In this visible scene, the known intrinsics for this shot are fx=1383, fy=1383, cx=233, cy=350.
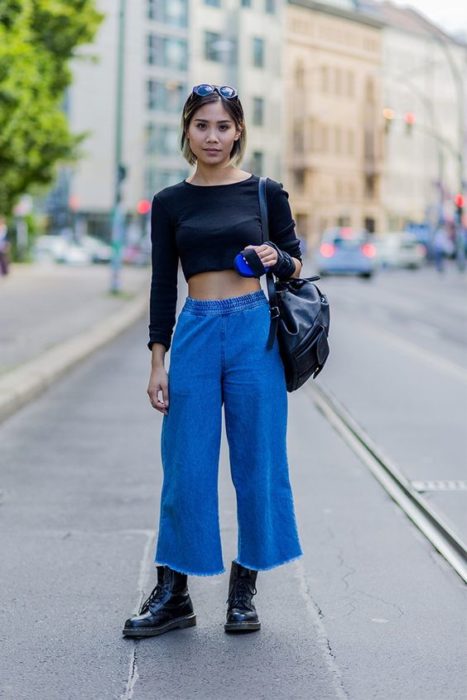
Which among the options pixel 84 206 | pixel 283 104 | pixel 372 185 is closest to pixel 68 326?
pixel 84 206

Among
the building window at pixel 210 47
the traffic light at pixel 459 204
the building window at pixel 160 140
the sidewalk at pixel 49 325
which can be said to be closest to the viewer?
the sidewalk at pixel 49 325

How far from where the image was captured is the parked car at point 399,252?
184 feet

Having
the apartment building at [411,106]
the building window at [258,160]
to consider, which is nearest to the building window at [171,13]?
the building window at [258,160]

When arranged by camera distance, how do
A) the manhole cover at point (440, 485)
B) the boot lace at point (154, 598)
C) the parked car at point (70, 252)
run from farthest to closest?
the parked car at point (70, 252) → the manhole cover at point (440, 485) → the boot lace at point (154, 598)

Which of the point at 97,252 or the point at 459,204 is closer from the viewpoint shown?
the point at 459,204

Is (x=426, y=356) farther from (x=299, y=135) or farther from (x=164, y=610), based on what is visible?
(x=299, y=135)

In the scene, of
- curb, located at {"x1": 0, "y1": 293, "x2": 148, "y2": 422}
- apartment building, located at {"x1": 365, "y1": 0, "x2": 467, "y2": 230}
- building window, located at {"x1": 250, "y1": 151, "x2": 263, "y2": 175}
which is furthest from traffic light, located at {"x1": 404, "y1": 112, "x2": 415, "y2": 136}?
apartment building, located at {"x1": 365, "y1": 0, "x2": 467, "y2": 230}

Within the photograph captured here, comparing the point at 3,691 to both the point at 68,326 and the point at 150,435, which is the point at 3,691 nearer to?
the point at 150,435

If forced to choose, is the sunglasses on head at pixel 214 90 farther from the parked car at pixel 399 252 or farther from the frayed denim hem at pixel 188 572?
the parked car at pixel 399 252

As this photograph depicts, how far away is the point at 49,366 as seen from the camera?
13.3 meters

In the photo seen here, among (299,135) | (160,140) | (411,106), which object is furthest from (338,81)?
(160,140)

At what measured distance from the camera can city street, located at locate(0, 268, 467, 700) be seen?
4055 mm

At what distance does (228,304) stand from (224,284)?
0.07m

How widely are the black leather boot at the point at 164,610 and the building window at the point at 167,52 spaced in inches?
3123
